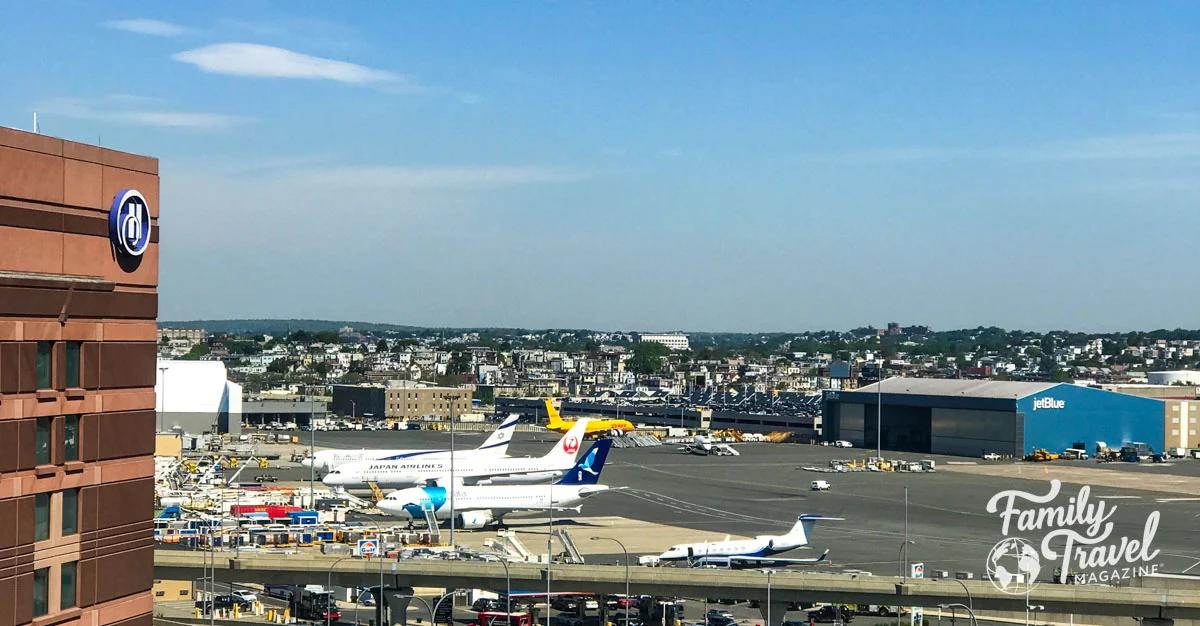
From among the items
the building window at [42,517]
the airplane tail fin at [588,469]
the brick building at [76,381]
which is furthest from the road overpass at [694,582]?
the airplane tail fin at [588,469]

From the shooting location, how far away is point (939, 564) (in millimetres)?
82688

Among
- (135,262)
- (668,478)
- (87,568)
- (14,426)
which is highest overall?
(135,262)

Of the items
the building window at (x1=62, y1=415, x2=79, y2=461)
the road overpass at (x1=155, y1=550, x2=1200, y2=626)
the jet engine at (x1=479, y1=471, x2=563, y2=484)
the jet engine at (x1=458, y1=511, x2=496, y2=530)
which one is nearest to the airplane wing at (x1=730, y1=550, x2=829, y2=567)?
the road overpass at (x1=155, y1=550, x2=1200, y2=626)

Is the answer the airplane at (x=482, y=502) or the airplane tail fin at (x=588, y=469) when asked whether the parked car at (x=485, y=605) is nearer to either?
the airplane at (x=482, y=502)

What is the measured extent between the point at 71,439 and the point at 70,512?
1.56 m

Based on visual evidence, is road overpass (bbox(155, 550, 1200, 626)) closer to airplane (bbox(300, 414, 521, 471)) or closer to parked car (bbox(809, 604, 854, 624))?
parked car (bbox(809, 604, 854, 624))

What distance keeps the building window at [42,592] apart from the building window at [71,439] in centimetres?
241

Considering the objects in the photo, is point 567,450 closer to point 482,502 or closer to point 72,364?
point 482,502

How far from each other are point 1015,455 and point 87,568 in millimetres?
166349

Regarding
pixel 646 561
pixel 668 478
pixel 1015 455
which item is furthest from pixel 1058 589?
pixel 1015 455

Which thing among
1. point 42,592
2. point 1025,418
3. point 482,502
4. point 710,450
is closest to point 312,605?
point 482,502

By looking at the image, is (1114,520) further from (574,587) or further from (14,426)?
(14,426)

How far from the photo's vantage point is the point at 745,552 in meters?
82.4

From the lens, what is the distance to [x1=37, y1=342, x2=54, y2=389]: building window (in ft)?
90.1
